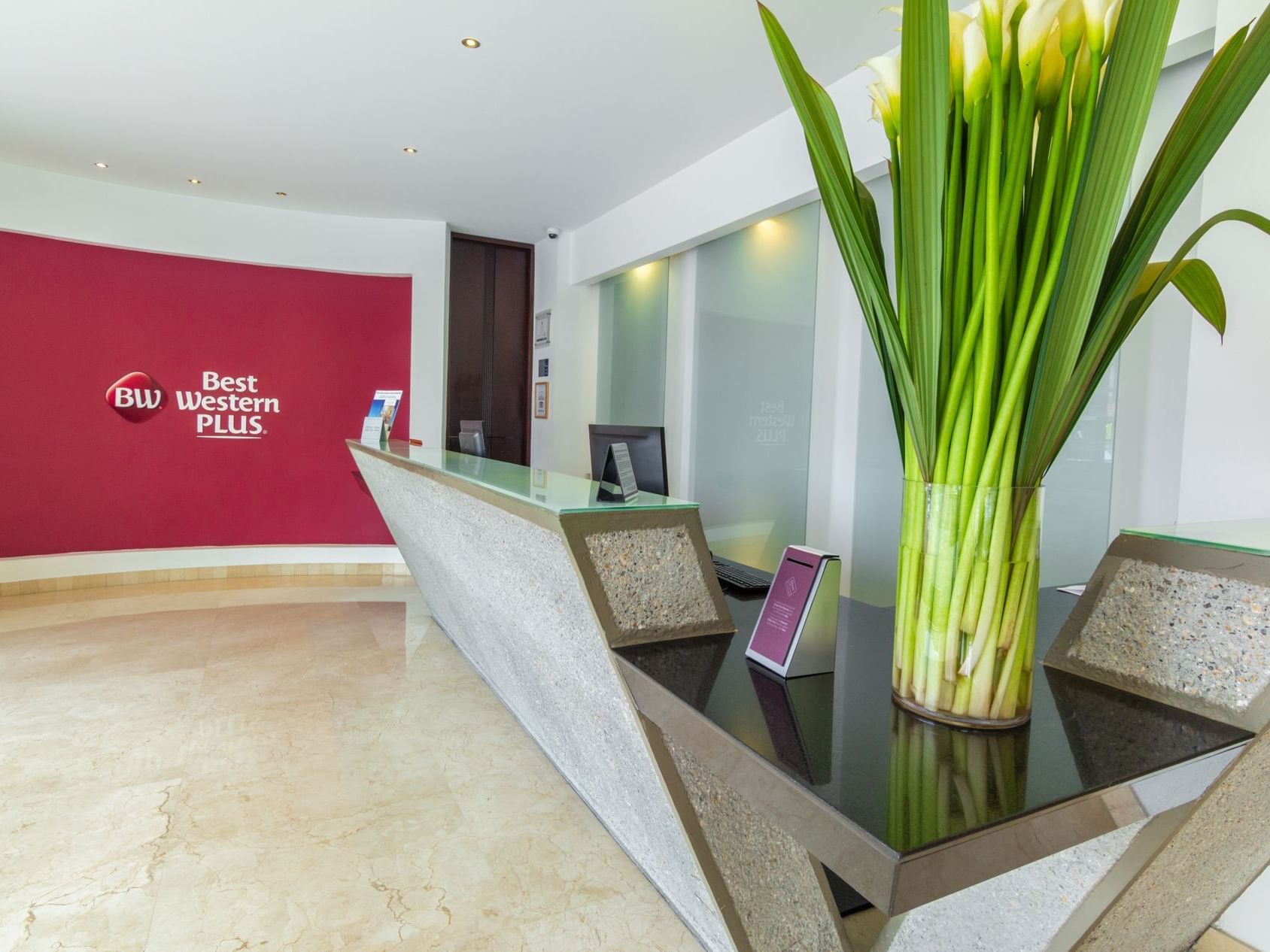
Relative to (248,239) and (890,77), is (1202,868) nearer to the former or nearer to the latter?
(890,77)

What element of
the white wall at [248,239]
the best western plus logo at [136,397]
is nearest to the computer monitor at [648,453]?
the white wall at [248,239]

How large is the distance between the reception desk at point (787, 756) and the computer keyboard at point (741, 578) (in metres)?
0.20

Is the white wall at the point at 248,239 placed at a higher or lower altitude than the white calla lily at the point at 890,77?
higher

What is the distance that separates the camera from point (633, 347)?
5773mm

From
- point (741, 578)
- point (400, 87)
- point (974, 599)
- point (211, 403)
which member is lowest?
point (741, 578)

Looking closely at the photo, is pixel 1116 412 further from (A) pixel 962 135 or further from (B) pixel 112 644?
(B) pixel 112 644

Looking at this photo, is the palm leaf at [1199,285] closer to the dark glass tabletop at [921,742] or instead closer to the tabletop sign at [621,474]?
the dark glass tabletop at [921,742]

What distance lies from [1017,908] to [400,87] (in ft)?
13.5

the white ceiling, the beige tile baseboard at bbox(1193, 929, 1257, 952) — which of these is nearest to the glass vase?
the beige tile baseboard at bbox(1193, 929, 1257, 952)

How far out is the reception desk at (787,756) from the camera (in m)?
0.78

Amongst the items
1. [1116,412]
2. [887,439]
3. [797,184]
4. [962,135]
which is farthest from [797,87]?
[797,184]

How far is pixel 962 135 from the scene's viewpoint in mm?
874

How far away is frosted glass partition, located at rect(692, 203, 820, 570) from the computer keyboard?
1835mm

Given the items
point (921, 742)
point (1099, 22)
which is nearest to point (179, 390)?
point (921, 742)
